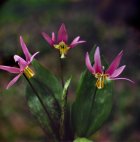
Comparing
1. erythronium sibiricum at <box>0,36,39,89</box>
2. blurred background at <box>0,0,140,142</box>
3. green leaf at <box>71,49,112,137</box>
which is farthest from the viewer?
blurred background at <box>0,0,140,142</box>

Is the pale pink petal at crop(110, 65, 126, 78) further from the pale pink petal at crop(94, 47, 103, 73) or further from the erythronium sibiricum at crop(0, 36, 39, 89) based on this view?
the erythronium sibiricum at crop(0, 36, 39, 89)

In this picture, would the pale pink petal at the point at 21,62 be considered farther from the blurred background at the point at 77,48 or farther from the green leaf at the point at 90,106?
the blurred background at the point at 77,48

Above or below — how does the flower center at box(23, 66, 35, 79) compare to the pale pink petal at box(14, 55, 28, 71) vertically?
below

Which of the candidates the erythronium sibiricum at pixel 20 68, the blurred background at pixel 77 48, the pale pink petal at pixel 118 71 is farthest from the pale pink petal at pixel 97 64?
the blurred background at pixel 77 48

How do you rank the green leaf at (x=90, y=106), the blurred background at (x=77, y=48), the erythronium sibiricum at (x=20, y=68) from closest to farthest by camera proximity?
the erythronium sibiricum at (x=20, y=68) < the green leaf at (x=90, y=106) < the blurred background at (x=77, y=48)

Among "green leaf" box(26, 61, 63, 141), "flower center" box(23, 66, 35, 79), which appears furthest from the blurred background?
"flower center" box(23, 66, 35, 79)

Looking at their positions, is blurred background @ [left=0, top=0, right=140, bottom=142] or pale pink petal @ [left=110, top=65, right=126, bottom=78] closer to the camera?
pale pink petal @ [left=110, top=65, right=126, bottom=78]

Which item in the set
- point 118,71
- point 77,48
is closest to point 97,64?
point 118,71
